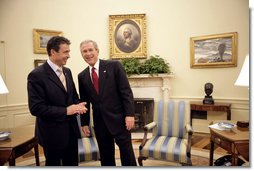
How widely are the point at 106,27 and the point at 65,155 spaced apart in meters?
1.00

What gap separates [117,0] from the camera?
A: 1591 millimetres

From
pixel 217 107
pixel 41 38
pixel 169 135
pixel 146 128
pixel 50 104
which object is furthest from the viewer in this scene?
pixel 169 135

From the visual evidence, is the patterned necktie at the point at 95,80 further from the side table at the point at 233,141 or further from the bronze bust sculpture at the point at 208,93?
the side table at the point at 233,141

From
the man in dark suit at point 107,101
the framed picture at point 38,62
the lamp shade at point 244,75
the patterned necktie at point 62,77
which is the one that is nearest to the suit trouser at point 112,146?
the man in dark suit at point 107,101

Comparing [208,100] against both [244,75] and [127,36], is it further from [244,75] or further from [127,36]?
[127,36]

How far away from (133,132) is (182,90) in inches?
20.1

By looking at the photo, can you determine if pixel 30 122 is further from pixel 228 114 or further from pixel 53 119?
pixel 228 114

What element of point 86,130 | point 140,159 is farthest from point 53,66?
point 140,159

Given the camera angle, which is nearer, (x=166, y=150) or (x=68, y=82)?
(x=68, y=82)

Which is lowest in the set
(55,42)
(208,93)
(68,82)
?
(208,93)

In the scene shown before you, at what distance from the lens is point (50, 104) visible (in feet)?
4.55

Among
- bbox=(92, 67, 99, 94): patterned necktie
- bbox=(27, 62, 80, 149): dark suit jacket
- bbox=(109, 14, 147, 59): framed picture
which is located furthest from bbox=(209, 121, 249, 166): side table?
bbox=(27, 62, 80, 149): dark suit jacket

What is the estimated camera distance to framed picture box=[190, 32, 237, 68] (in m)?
1.51

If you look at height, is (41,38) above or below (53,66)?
above
